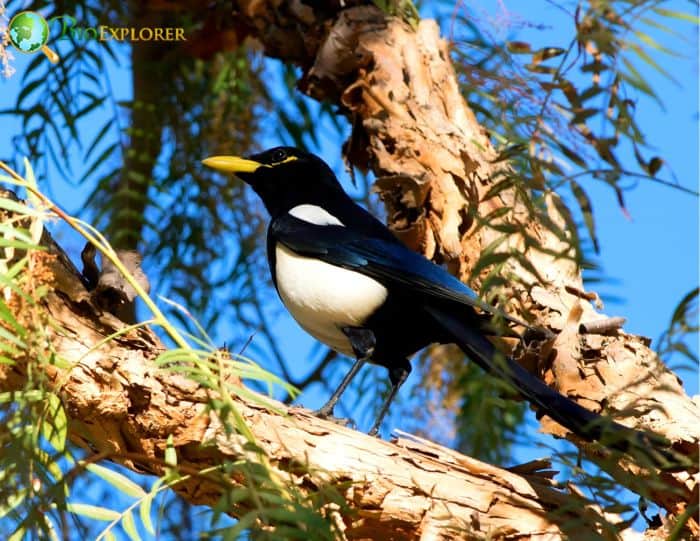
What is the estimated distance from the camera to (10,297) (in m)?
1.80

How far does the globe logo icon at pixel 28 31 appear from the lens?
323cm

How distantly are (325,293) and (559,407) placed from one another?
0.78 metres

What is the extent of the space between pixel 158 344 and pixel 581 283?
113 cm

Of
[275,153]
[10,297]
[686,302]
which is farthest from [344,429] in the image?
[275,153]

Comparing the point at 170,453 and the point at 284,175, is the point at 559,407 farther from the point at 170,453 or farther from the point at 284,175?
the point at 284,175

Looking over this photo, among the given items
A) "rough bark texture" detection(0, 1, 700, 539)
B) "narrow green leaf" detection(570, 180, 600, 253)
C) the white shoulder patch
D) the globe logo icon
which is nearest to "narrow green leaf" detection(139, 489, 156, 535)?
"rough bark texture" detection(0, 1, 700, 539)

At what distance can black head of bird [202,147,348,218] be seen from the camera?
10.3ft

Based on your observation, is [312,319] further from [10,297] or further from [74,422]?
[10,297]

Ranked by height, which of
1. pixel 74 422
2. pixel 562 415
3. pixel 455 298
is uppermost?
pixel 455 298

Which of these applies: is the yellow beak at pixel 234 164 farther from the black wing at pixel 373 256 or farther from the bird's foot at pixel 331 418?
the bird's foot at pixel 331 418

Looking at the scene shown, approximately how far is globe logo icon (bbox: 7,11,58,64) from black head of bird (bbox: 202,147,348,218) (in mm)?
597

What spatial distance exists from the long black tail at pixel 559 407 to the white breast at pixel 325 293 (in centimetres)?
18

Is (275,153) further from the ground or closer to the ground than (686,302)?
further from the ground

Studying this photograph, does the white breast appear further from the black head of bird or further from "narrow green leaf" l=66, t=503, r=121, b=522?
"narrow green leaf" l=66, t=503, r=121, b=522
